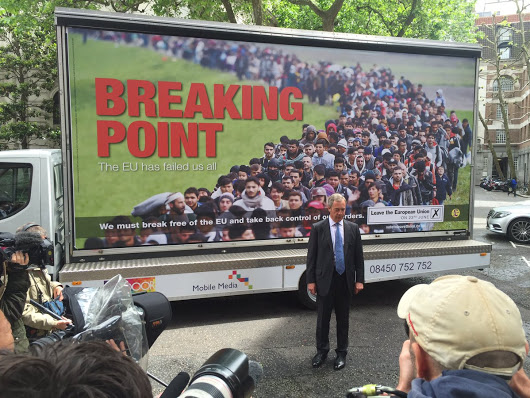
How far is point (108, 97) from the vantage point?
17.0ft

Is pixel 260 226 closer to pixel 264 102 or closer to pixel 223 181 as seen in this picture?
pixel 223 181

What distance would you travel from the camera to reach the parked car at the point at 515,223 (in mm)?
12492

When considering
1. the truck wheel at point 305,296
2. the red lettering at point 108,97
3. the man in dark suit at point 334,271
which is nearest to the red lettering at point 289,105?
the man in dark suit at point 334,271

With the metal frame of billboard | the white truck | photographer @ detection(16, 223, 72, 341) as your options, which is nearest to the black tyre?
the metal frame of billboard

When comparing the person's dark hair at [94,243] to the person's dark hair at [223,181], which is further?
the person's dark hair at [223,181]

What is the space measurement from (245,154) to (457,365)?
470 centimetres

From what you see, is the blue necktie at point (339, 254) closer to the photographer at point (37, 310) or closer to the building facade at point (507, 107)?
the photographer at point (37, 310)

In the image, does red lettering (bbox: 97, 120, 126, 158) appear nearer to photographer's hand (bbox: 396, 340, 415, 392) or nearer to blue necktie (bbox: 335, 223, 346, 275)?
blue necktie (bbox: 335, 223, 346, 275)

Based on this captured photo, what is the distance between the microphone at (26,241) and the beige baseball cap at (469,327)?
235 cm

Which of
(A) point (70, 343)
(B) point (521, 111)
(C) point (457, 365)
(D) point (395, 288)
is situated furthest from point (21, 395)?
(B) point (521, 111)

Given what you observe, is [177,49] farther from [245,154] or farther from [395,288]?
[395,288]

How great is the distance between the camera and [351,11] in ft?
62.4

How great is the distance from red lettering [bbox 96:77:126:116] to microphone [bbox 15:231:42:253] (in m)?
2.82

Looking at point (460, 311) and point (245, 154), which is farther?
point (245, 154)
